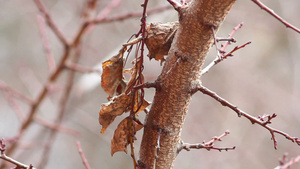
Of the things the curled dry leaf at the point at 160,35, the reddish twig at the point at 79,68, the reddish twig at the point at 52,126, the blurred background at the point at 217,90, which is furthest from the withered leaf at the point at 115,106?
the blurred background at the point at 217,90

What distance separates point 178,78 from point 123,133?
216 millimetres

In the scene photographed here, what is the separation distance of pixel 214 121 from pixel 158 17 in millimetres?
2236

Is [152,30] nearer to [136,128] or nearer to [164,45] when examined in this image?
[164,45]

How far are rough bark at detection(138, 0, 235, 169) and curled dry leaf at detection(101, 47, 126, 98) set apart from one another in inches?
4.6

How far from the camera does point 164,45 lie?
39.6 inches

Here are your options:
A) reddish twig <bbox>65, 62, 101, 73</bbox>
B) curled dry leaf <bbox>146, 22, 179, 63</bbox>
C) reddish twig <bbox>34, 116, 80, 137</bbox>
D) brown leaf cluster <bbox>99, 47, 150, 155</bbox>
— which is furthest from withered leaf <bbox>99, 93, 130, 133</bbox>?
reddish twig <bbox>34, 116, 80, 137</bbox>

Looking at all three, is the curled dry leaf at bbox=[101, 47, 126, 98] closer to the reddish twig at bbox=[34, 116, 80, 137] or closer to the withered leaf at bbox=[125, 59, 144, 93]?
the withered leaf at bbox=[125, 59, 144, 93]

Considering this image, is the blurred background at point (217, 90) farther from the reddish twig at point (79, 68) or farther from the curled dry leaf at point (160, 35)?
the curled dry leaf at point (160, 35)

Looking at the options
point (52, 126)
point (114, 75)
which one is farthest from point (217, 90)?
point (114, 75)

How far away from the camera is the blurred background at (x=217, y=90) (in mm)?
3855

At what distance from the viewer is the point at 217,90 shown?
5.15 m

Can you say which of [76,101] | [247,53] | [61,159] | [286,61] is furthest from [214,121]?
[61,159]

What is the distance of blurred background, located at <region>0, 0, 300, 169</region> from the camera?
3855 mm

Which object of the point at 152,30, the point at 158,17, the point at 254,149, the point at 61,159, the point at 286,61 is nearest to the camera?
the point at 152,30
